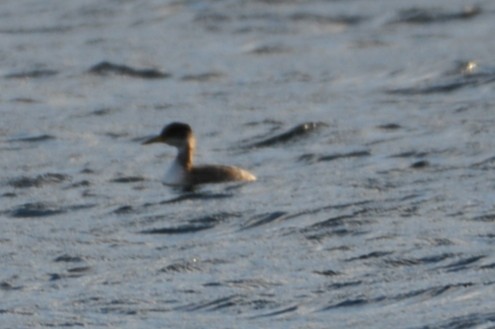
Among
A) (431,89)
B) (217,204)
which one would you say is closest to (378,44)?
(431,89)

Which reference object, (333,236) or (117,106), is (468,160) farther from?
(117,106)

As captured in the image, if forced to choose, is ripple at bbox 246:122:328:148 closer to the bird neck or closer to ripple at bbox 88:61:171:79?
the bird neck

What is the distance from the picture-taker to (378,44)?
2564 centimetres

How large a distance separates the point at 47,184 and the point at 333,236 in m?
3.76

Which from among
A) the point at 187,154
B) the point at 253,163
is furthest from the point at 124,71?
the point at 187,154

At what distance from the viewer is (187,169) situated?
16781mm

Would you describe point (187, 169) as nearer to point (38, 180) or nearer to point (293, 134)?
point (38, 180)

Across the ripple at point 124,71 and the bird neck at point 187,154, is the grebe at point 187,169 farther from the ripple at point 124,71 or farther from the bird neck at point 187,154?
the ripple at point 124,71

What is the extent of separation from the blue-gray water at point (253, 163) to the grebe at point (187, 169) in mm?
142

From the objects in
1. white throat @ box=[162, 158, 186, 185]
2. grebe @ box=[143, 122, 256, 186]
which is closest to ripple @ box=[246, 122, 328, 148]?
grebe @ box=[143, 122, 256, 186]

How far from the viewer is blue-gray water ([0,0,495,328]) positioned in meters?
11.9

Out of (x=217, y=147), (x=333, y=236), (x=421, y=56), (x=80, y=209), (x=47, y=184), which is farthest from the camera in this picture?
(x=421, y=56)

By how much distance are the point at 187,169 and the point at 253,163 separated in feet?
3.82

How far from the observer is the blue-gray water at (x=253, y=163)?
469 inches
